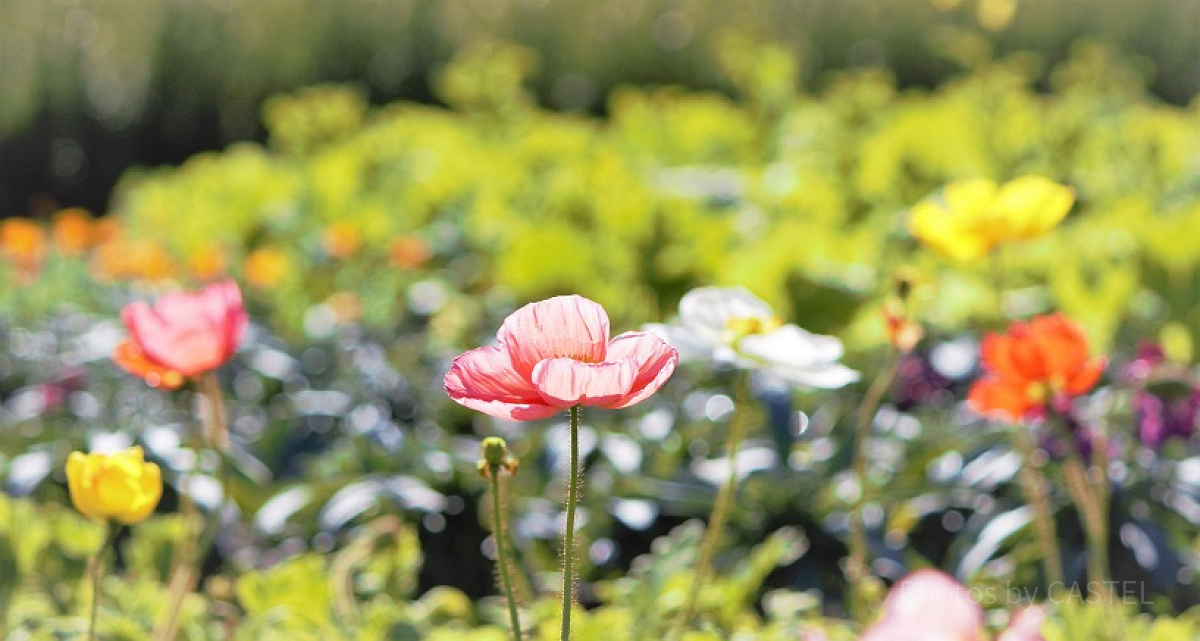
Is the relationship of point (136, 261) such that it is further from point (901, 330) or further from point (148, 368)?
point (901, 330)

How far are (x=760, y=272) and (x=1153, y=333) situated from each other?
60 cm

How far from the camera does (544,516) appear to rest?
5.82 feet

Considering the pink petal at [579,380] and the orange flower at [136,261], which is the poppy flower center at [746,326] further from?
the orange flower at [136,261]

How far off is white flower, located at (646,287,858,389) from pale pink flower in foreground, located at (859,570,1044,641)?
1.74 feet

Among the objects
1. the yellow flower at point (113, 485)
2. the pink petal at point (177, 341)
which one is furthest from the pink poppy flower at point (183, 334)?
the yellow flower at point (113, 485)

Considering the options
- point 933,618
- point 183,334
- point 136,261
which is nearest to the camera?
point 933,618

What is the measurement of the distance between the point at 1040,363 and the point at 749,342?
0.87ft

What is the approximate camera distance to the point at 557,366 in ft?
2.94

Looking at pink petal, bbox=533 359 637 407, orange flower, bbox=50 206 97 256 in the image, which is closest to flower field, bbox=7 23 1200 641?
pink petal, bbox=533 359 637 407

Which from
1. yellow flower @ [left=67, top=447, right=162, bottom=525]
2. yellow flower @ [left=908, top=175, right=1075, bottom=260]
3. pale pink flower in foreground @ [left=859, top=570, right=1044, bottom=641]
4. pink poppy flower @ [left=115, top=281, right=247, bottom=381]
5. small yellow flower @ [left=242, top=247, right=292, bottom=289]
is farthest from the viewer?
small yellow flower @ [left=242, top=247, right=292, bottom=289]

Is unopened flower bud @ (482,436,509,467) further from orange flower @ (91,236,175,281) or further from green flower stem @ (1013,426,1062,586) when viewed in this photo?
orange flower @ (91,236,175,281)

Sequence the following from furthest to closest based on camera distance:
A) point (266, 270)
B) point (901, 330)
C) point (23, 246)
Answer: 1. point (23, 246)
2. point (266, 270)
3. point (901, 330)

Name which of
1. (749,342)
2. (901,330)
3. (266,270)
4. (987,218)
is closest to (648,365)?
(749,342)

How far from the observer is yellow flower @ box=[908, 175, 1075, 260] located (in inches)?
64.9
